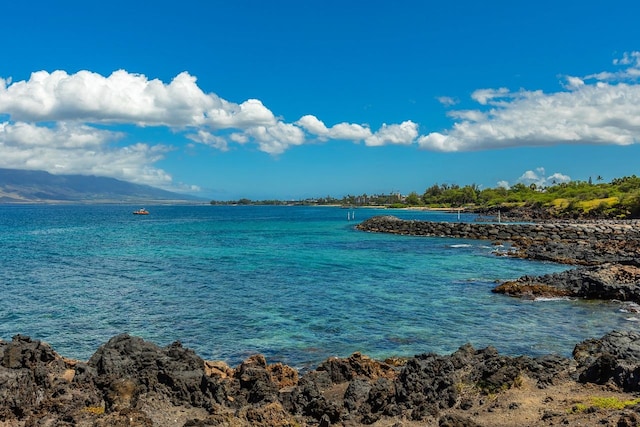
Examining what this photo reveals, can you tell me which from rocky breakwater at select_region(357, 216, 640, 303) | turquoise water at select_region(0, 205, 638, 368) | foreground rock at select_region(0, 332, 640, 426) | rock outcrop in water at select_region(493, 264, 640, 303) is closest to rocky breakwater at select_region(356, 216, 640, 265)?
rocky breakwater at select_region(357, 216, 640, 303)

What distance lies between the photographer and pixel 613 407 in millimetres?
10578

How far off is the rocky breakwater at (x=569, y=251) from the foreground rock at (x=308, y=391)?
561 inches

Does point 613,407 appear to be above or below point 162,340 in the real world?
above

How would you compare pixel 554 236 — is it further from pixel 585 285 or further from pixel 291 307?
pixel 291 307

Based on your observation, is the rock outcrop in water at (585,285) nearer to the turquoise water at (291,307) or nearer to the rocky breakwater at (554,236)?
the turquoise water at (291,307)

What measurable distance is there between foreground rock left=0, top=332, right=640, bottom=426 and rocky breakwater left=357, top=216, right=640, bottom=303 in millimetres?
14260

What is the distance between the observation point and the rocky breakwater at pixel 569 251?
28.0m

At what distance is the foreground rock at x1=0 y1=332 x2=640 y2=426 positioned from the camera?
10.6m

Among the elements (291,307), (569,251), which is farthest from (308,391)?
(569,251)

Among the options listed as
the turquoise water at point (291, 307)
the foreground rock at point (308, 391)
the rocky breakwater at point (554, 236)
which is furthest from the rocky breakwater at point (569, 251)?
the foreground rock at point (308, 391)

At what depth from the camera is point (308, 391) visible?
12.0 metres

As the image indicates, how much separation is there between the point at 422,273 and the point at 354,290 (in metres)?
9.05

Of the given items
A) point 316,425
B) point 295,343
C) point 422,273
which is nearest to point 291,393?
point 316,425

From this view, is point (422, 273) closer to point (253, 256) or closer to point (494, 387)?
point (253, 256)
